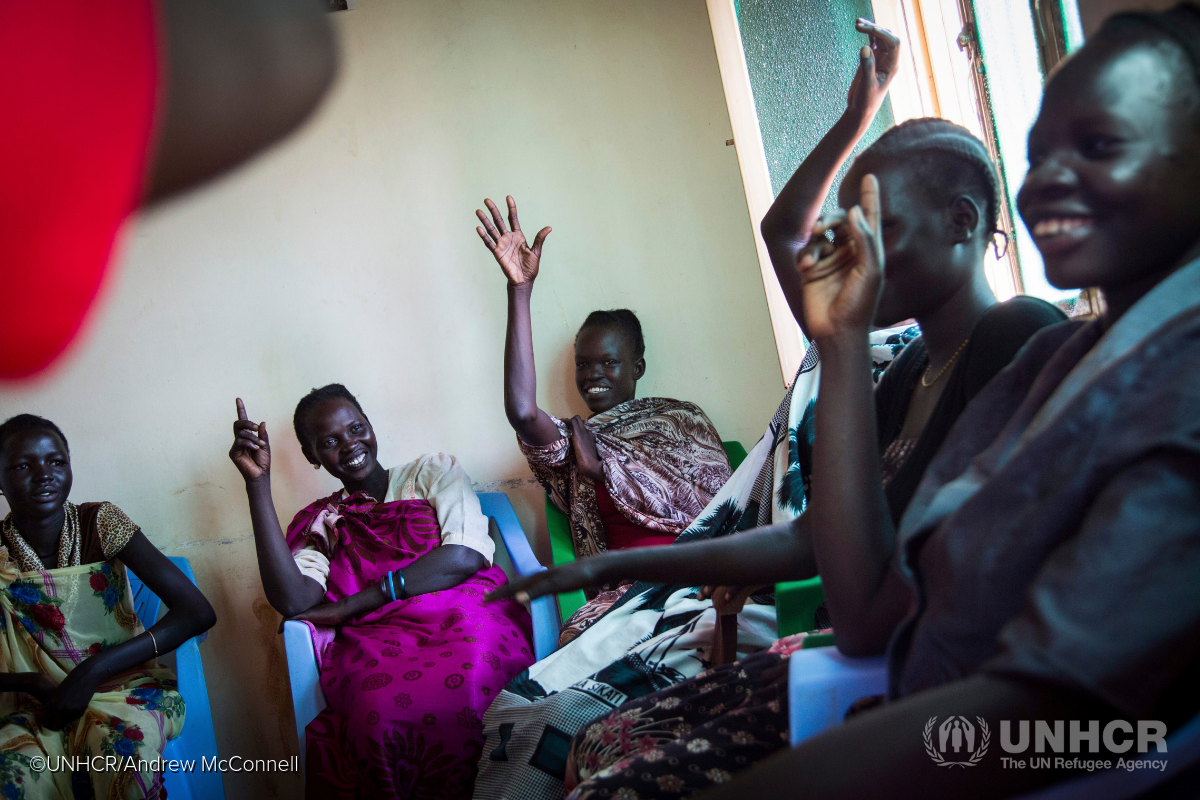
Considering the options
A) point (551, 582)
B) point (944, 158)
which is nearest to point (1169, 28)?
point (944, 158)

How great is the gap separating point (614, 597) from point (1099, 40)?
1.74 meters

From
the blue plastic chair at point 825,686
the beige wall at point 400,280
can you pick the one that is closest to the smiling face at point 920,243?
the blue plastic chair at point 825,686

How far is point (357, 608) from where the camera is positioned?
2.61 m

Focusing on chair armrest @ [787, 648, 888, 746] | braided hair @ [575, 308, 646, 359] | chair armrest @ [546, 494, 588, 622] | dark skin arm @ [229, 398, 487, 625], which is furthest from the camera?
braided hair @ [575, 308, 646, 359]

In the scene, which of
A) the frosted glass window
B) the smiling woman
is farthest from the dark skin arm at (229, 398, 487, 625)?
the frosted glass window

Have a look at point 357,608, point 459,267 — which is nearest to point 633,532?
point 357,608

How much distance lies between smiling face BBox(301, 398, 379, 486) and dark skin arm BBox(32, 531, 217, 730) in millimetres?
571

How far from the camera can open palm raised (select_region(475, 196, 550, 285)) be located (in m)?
2.71

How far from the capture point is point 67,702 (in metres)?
2.33

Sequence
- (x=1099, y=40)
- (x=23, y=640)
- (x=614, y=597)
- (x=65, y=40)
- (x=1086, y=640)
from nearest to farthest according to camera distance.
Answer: (x=1086, y=640) → (x=1099, y=40) → (x=614, y=597) → (x=23, y=640) → (x=65, y=40)

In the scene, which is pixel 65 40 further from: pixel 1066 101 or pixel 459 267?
pixel 1066 101

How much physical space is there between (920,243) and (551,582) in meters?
0.71

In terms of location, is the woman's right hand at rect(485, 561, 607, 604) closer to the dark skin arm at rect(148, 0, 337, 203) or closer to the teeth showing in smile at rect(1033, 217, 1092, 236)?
the teeth showing in smile at rect(1033, 217, 1092, 236)

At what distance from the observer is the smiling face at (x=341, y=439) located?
2922 millimetres
